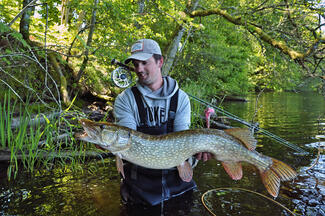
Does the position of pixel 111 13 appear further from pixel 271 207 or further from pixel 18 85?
pixel 271 207

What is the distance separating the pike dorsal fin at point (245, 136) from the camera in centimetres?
197

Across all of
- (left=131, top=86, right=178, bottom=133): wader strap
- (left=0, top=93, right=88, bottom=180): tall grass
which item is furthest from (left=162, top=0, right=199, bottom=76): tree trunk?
(left=131, top=86, right=178, bottom=133): wader strap

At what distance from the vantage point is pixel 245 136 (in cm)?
198

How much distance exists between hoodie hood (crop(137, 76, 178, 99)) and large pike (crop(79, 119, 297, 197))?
0.46m

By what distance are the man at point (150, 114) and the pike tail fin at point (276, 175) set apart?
33.7 inches

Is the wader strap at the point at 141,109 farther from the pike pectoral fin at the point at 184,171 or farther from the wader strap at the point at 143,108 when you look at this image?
the pike pectoral fin at the point at 184,171

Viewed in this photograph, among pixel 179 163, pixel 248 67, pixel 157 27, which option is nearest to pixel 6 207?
pixel 179 163

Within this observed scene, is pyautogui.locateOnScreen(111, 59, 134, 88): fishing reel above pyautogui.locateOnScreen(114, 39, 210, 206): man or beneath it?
above

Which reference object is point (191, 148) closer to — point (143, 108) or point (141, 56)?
point (143, 108)

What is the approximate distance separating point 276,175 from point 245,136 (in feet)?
1.28

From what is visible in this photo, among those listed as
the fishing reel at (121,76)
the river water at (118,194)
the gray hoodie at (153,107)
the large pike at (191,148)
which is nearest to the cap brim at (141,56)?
the gray hoodie at (153,107)

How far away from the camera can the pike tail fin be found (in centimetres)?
187

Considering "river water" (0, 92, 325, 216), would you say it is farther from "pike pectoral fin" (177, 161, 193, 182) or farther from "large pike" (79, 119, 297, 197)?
"large pike" (79, 119, 297, 197)

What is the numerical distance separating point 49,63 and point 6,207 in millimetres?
4724
